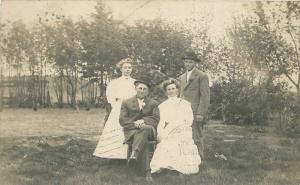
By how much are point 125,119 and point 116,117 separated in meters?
0.16

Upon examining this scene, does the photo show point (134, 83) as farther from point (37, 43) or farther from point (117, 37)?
point (37, 43)

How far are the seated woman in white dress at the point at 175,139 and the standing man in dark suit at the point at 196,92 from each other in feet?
0.46

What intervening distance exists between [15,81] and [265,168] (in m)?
3.26

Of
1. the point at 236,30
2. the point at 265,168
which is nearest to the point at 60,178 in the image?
the point at 265,168

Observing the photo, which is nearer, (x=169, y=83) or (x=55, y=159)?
(x=169, y=83)

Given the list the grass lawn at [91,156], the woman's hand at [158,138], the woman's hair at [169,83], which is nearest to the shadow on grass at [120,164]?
the grass lawn at [91,156]

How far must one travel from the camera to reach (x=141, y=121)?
4.67 m

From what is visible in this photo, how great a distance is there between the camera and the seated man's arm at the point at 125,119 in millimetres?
4672

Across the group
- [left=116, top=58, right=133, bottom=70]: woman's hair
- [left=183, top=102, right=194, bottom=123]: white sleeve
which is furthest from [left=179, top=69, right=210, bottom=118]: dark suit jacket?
[left=116, top=58, right=133, bottom=70]: woman's hair

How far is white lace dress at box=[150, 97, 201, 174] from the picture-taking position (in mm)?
4652

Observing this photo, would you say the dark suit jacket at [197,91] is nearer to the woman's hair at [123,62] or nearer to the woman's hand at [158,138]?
the woman's hand at [158,138]

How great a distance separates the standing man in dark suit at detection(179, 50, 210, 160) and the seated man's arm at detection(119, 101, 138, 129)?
676 mm

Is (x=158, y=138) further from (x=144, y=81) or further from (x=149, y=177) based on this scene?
(x=144, y=81)

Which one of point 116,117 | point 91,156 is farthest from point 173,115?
point 91,156
